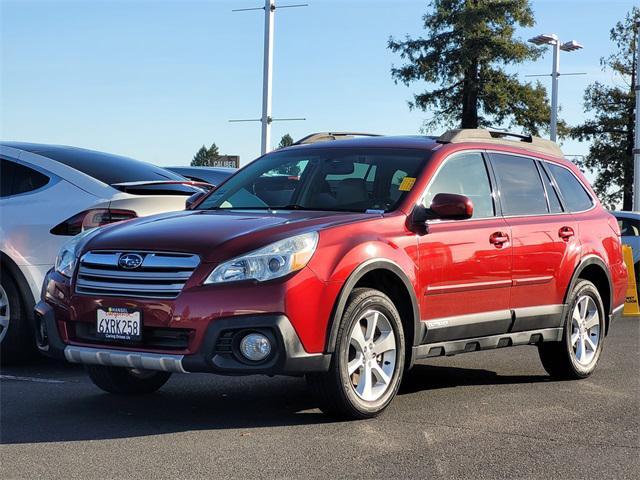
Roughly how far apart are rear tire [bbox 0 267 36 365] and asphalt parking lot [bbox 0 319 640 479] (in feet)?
0.60

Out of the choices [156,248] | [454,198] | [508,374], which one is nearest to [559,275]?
[508,374]

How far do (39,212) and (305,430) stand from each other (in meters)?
3.08

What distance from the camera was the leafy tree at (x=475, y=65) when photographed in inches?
1997

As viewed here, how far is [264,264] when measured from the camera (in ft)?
19.3

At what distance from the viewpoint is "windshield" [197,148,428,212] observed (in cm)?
702

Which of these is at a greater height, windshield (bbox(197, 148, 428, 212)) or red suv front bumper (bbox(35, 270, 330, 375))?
windshield (bbox(197, 148, 428, 212))

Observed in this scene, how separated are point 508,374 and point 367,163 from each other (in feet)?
→ 7.61

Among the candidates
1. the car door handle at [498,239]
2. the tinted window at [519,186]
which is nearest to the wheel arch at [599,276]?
the tinted window at [519,186]

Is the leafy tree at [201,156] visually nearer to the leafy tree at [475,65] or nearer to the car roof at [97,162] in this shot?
the leafy tree at [475,65]

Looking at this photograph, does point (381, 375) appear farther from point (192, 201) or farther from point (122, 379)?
point (192, 201)

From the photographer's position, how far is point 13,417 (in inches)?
249

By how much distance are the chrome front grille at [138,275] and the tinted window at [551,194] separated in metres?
3.46

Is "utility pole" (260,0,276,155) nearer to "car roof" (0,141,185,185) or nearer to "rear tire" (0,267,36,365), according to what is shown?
"car roof" (0,141,185,185)

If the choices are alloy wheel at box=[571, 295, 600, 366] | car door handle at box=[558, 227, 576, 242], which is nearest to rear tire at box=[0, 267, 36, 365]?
car door handle at box=[558, 227, 576, 242]
